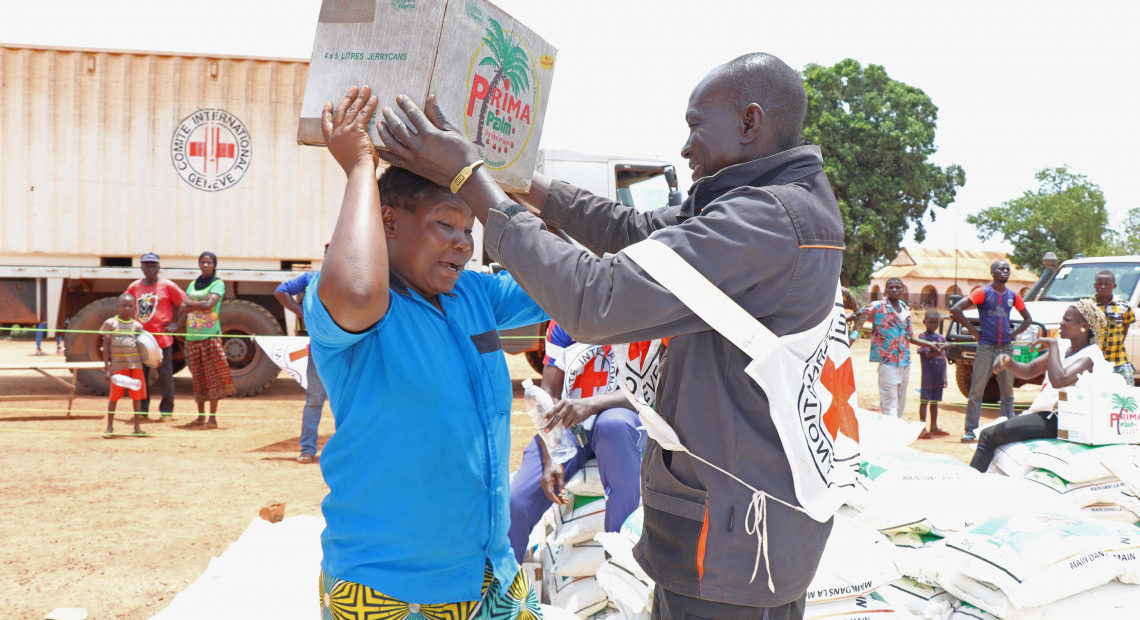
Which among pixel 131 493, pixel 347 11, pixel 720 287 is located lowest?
pixel 131 493

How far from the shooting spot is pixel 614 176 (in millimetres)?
9391

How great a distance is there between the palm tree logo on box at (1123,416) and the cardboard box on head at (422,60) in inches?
161

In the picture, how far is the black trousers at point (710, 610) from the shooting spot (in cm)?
160

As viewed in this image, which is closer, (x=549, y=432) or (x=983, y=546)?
(x=983, y=546)

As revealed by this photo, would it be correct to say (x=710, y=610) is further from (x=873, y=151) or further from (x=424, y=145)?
(x=873, y=151)

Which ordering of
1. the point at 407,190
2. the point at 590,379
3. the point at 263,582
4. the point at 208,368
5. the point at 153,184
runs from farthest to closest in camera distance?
the point at 153,184 → the point at 208,368 → the point at 590,379 → the point at 263,582 → the point at 407,190

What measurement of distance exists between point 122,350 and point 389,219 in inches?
279

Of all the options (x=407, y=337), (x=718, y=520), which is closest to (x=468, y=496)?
(x=407, y=337)

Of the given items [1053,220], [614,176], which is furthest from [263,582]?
[1053,220]

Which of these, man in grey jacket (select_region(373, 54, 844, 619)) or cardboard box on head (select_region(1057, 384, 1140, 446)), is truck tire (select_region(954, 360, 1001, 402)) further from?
man in grey jacket (select_region(373, 54, 844, 619))

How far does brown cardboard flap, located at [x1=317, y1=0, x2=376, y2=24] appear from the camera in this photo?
1.63 m

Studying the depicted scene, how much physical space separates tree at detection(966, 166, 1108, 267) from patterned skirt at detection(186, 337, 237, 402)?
36171 mm

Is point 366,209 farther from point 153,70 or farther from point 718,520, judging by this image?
point 153,70

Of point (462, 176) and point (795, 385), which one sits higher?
point (462, 176)
